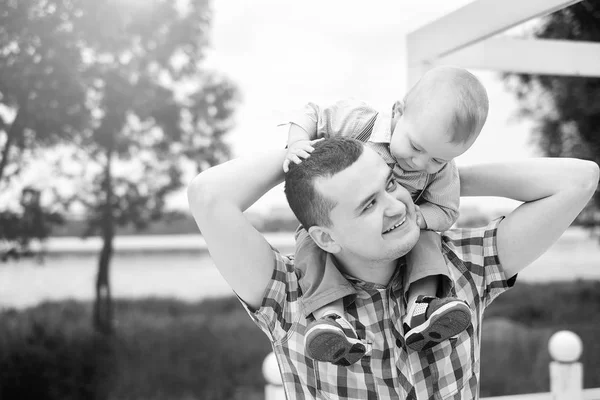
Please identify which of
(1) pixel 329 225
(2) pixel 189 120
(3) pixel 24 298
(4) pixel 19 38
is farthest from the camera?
(2) pixel 189 120

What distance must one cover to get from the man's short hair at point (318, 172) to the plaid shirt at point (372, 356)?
0.47 feet

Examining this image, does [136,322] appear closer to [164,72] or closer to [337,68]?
[164,72]

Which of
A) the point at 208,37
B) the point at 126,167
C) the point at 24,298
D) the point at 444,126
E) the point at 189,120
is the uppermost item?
the point at 208,37

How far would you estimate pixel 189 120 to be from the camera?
454 cm

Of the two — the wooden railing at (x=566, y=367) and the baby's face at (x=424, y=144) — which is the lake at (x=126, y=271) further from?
the baby's face at (x=424, y=144)

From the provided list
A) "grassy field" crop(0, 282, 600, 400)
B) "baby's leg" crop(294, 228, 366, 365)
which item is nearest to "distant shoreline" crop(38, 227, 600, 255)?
"grassy field" crop(0, 282, 600, 400)

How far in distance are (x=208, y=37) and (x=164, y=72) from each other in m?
0.42

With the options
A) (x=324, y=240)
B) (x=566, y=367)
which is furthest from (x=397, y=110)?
(x=566, y=367)

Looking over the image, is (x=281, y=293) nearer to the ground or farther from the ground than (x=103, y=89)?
nearer to the ground

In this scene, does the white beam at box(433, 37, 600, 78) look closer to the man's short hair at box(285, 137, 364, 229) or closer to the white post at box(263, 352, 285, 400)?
the man's short hair at box(285, 137, 364, 229)

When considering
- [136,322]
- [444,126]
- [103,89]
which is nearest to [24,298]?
[136,322]

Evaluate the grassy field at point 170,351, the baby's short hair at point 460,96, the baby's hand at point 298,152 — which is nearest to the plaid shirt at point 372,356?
the baby's hand at point 298,152

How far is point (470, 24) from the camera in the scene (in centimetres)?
190

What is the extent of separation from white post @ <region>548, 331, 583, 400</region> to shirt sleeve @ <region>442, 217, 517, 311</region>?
172cm
